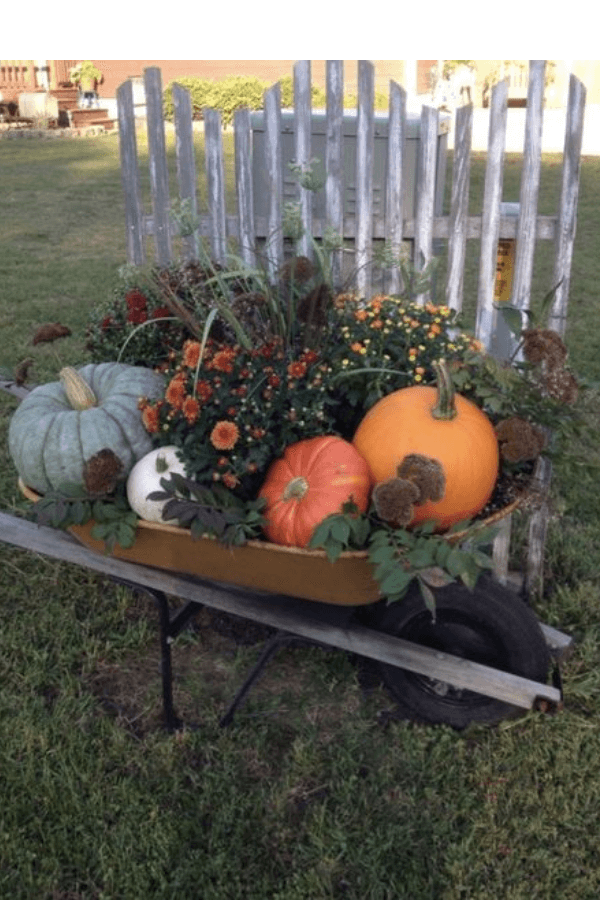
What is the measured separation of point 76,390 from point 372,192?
149 centimetres

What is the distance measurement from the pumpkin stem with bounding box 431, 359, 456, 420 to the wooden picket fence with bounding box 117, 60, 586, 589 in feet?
3.26

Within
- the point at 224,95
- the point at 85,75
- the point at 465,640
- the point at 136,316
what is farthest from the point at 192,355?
the point at 85,75

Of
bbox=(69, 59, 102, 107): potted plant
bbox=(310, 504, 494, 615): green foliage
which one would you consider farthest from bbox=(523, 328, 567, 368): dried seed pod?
bbox=(69, 59, 102, 107): potted plant

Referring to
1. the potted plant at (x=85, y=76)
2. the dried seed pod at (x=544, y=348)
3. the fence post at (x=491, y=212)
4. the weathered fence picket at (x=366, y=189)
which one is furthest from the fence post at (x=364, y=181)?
the potted plant at (x=85, y=76)

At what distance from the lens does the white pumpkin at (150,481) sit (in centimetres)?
225

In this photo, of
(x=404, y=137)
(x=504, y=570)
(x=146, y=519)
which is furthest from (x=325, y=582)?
(x=404, y=137)

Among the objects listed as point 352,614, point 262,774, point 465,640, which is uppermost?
point 352,614

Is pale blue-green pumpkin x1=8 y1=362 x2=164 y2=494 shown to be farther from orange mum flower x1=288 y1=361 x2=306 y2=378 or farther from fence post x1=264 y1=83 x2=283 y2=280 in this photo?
fence post x1=264 y1=83 x2=283 y2=280

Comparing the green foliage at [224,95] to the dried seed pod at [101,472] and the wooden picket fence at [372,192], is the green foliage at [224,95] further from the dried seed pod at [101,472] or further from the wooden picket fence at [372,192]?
the dried seed pod at [101,472]

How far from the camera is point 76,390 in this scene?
2377 millimetres

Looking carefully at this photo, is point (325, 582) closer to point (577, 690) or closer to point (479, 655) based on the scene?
point (479, 655)

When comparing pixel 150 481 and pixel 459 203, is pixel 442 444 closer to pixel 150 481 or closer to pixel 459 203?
pixel 150 481

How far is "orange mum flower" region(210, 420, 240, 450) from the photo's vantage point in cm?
212

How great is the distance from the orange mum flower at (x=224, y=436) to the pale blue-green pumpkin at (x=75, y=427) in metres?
0.29
